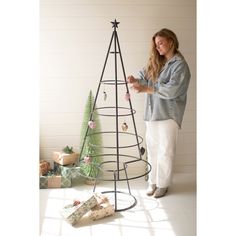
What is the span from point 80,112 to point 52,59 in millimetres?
734

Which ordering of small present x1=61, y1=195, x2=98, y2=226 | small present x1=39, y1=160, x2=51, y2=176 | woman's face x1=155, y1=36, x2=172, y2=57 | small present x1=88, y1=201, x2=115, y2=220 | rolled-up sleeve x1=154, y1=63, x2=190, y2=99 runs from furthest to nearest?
small present x1=39, y1=160, x2=51, y2=176, woman's face x1=155, y1=36, x2=172, y2=57, rolled-up sleeve x1=154, y1=63, x2=190, y2=99, small present x1=88, y1=201, x2=115, y2=220, small present x1=61, y1=195, x2=98, y2=226

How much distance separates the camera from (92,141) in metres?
4.89

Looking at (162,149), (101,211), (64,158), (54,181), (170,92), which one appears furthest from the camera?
(64,158)

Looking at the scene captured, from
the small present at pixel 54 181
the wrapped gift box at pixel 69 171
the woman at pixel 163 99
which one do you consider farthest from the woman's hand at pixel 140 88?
the small present at pixel 54 181

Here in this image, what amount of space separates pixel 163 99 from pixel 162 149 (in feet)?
1.73

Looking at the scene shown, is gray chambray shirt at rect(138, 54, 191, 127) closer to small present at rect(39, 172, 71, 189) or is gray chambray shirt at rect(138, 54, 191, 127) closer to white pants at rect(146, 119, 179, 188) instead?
white pants at rect(146, 119, 179, 188)

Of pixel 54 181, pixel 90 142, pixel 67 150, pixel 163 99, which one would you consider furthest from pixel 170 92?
pixel 54 181

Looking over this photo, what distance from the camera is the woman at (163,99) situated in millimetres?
4133

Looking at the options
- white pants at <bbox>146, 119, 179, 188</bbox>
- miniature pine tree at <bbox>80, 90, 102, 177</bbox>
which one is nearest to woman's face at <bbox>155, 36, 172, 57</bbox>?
white pants at <bbox>146, 119, 179, 188</bbox>

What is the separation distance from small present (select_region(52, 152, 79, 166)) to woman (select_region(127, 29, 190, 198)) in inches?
37.8

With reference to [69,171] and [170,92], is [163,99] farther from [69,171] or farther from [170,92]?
[69,171]

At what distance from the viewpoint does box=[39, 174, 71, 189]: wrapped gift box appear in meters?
4.72

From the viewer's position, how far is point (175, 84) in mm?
4094

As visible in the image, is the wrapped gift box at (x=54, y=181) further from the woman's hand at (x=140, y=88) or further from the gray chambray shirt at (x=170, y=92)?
Result: the woman's hand at (x=140, y=88)
